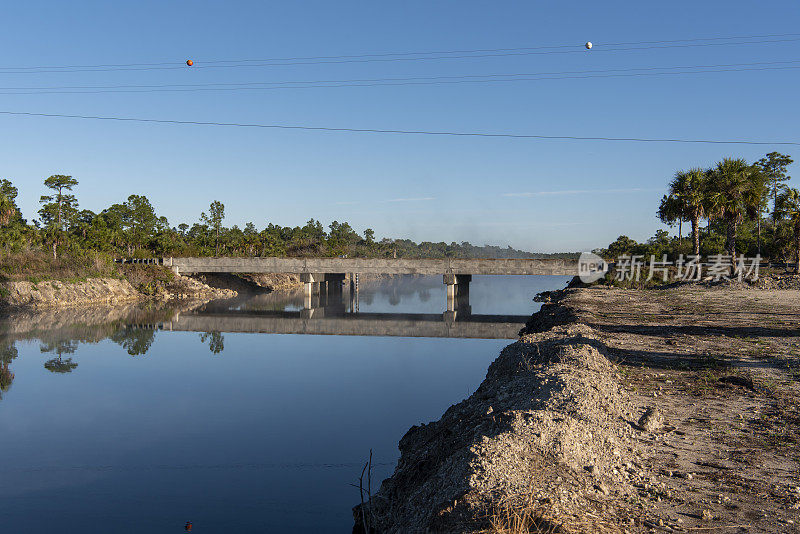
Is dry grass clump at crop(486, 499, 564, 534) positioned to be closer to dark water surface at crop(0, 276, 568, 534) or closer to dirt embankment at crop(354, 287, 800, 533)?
dirt embankment at crop(354, 287, 800, 533)

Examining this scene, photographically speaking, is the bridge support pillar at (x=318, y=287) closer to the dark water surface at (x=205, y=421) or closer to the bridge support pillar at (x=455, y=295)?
the bridge support pillar at (x=455, y=295)

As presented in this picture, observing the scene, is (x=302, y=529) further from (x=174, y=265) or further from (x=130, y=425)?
(x=174, y=265)

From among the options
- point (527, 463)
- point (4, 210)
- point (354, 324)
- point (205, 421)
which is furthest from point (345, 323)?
point (4, 210)

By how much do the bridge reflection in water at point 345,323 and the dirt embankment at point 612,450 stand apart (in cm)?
2657

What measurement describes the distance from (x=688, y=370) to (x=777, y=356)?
4216 millimetres

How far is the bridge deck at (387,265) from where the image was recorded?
65375 mm

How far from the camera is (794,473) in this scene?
8047mm

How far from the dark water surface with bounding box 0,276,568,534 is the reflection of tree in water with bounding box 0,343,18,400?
0.30 ft

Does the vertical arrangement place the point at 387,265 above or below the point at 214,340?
above

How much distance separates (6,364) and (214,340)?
12.8 metres

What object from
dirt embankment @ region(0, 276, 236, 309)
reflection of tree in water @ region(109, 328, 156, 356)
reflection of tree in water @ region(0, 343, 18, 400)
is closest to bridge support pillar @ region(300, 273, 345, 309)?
dirt embankment @ region(0, 276, 236, 309)

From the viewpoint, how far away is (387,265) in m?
67.9

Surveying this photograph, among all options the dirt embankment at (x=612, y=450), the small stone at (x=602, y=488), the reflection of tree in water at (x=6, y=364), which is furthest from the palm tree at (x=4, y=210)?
the small stone at (x=602, y=488)

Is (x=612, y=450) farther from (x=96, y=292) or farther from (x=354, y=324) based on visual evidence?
(x=96, y=292)
